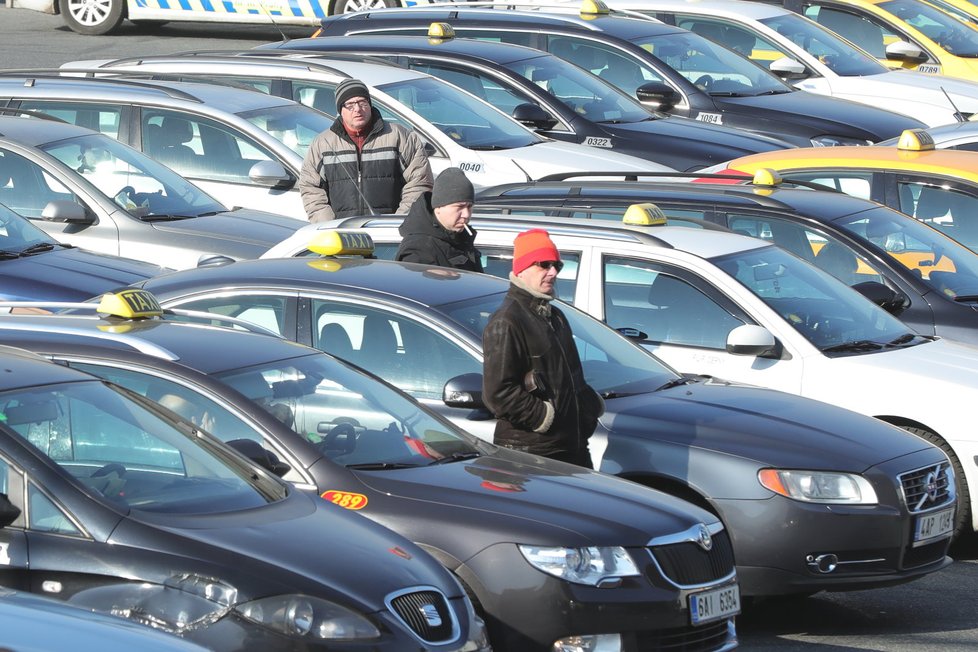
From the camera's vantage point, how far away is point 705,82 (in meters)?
16.8

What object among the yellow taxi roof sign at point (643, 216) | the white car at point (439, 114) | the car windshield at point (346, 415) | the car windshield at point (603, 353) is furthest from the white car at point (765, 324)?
the white car at point (439, 114)

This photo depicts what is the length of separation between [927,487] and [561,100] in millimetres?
8133

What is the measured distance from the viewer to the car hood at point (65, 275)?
9.86 metres

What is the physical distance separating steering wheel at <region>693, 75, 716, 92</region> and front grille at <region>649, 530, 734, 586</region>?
424 inches

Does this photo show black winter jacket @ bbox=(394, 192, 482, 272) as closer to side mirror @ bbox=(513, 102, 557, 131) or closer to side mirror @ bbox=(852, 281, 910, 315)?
side mirror @ bbox=(852, 281, 910, 315)

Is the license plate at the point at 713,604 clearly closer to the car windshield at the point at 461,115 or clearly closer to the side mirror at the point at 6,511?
the side mirror at the point at 6,511

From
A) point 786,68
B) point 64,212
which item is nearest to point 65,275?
point 64,212

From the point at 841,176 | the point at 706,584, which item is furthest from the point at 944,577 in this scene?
the point at 841,176

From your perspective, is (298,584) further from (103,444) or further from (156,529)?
(103,444)

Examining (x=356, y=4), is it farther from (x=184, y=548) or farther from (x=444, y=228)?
(x=184, y=548)

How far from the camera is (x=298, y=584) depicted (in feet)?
16.7

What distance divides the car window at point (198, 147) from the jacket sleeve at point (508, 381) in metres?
5.98

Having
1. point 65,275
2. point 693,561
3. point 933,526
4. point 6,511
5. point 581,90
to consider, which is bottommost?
point 933,526

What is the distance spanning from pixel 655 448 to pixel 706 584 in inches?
45.5
